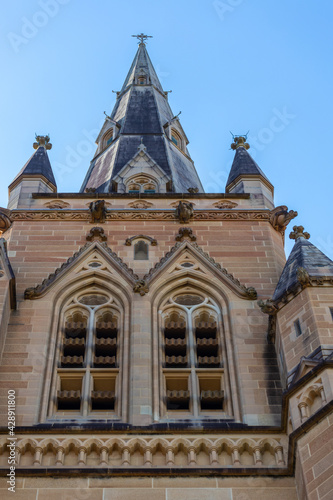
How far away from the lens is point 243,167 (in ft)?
84.2

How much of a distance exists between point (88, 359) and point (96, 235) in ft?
14.8

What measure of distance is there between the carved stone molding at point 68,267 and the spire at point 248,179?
481 cm

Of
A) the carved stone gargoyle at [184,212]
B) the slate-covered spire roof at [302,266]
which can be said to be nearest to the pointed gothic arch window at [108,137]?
the carved stone gargoyle at [184,212]

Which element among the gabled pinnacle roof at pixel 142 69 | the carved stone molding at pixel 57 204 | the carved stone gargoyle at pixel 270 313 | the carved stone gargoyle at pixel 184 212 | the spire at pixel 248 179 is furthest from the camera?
the gabled pinnacle roof at pixel 142 69

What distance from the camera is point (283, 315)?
17.1 m

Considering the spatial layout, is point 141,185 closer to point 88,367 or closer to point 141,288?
point 141,288

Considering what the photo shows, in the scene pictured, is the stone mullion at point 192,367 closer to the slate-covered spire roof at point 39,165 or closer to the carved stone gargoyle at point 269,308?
the carved stone gargoyle at point 269,308

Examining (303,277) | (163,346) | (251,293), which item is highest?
(251,293)

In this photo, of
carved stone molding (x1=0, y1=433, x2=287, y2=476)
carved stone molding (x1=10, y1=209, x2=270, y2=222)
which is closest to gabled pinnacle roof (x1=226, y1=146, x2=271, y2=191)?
carved stone molding (x1=10, y1=209, x2=270, y2=222)

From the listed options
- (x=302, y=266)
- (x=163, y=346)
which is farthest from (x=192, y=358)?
(x=302, y=266)

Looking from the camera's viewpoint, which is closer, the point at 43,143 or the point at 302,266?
the point at 302,266

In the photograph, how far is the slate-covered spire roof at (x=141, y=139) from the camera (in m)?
29.2

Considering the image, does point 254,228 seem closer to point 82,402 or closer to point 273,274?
point 273,274

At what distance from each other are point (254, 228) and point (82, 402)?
7179 mm
